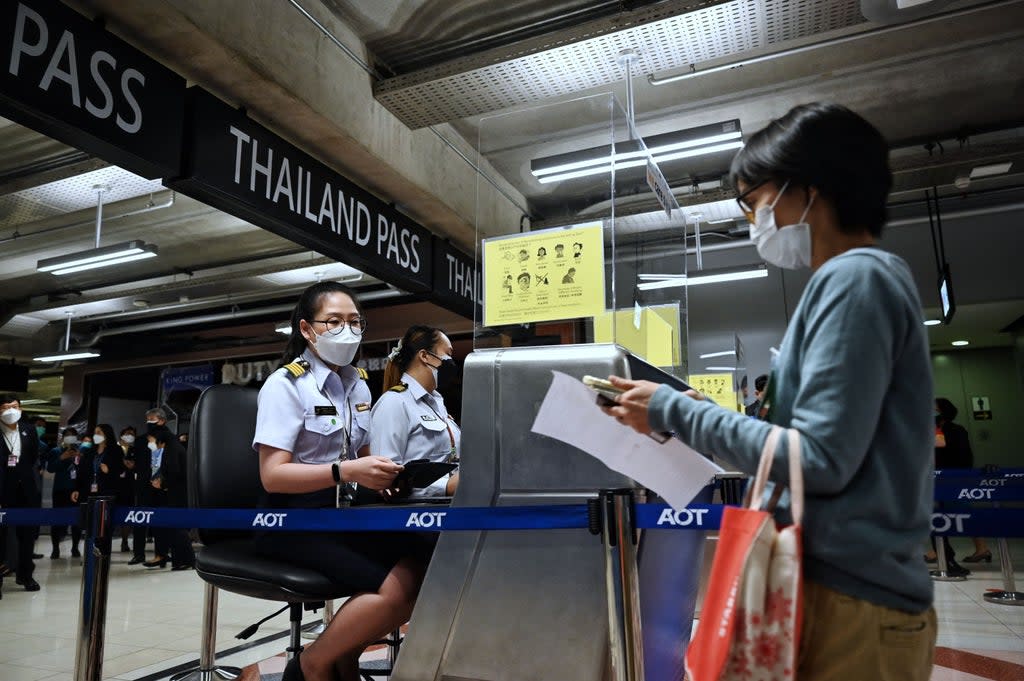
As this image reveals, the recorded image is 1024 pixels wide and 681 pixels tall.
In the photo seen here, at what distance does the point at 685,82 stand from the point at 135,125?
382cm

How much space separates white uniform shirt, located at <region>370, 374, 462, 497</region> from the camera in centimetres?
316

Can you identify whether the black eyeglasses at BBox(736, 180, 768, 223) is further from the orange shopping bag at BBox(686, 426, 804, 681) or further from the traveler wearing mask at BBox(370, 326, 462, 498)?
the traveler wearing mask at BBox(370, 326, 462, 498)

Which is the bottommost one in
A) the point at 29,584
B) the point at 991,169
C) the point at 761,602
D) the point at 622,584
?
the point at 29,584

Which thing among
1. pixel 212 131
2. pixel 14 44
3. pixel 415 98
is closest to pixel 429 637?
pixel 14 44

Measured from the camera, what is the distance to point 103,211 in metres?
7.22

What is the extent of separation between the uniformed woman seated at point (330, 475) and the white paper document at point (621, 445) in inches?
36.9

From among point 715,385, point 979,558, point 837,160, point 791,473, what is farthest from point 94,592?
point 979,558

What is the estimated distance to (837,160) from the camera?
38.2 inches

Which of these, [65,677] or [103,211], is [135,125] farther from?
[103,211]

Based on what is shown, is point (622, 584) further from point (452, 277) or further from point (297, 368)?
point (452, 277)

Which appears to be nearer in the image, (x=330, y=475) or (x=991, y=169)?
(x=330, y=475)

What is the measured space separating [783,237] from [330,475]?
140 cm

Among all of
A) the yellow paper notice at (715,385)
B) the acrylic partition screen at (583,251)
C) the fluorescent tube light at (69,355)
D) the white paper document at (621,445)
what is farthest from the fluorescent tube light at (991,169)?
the fluorescent tube light at (69,355)

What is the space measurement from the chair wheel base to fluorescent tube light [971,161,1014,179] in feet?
20.8
